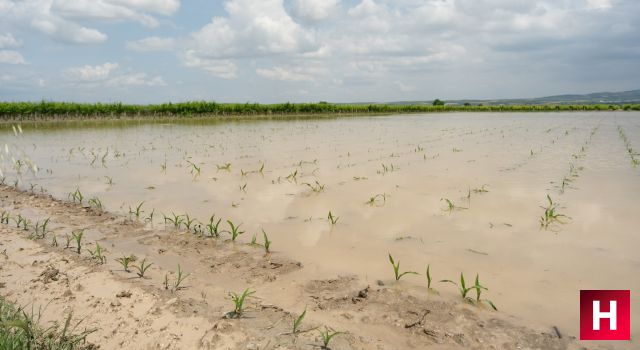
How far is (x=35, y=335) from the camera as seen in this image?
2.35 metres

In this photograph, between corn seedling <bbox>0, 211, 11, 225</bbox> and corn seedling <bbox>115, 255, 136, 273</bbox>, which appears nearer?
corn seedling <bbox>115, 255, 136, 273</bbox>

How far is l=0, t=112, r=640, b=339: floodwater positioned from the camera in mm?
3400

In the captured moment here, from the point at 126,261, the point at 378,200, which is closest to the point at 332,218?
the point at 378,200

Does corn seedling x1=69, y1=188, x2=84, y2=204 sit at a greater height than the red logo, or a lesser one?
greater

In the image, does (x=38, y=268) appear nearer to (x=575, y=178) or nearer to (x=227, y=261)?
(x=227, y=261)

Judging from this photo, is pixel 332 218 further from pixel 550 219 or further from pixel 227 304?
pixel 550 219

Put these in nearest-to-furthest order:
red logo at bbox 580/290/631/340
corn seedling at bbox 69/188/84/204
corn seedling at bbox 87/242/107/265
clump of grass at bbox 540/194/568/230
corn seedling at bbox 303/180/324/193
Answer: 1. red logo at bbox 580/290/631/340
2. corn seedling at bbox 87/242/107/265
3. clump of grass at bbox 540/194/568/230
4. corn seedling at bbox 69/188/84/204
5. corn seedling at bbox 303/180/324/193

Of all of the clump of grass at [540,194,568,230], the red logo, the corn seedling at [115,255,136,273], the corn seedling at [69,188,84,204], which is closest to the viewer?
the red logo

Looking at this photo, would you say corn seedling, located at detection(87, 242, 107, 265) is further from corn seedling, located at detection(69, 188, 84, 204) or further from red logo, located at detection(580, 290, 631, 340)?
red logo, located at detection(580, 290, 631, 340)

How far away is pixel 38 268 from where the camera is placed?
12.2ft

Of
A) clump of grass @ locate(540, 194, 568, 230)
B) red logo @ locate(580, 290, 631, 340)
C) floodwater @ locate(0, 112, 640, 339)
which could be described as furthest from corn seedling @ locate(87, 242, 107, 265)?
clump of grass @ locate(540, 194, 568, 230)

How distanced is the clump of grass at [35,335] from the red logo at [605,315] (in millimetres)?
3084

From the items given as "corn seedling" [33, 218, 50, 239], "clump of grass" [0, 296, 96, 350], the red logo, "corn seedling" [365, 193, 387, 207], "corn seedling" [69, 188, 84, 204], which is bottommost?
the red logo

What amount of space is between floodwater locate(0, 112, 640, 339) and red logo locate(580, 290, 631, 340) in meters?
0.06
